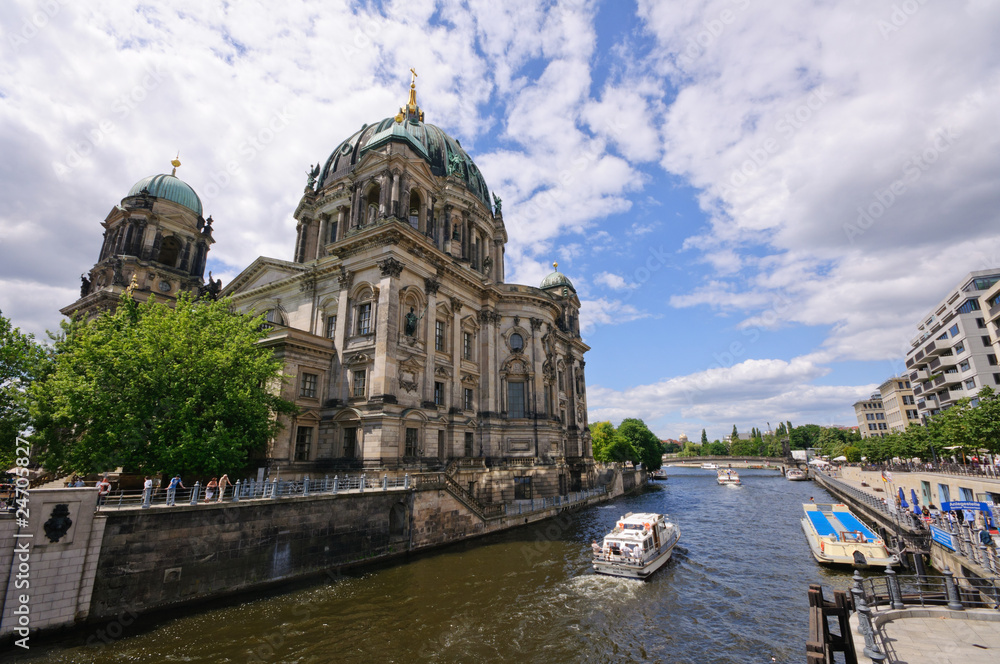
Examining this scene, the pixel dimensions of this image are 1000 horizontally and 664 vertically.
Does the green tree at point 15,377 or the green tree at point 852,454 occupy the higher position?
the green tree at point 15,377

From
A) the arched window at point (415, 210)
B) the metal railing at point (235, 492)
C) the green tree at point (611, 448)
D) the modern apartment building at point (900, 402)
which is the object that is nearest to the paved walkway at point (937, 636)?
the metal railing at point (235, 492)

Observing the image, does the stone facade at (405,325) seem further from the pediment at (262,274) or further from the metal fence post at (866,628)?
the metal fence post at (866,628)

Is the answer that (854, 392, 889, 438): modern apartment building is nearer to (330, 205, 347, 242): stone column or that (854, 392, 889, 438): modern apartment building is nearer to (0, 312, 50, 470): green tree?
(330, 205, 347, 242): stone column

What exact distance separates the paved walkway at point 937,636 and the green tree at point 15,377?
33956mm

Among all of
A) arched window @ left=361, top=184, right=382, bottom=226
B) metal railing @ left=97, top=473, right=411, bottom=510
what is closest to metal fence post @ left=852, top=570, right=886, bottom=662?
metal railing @ left=97, top=473, right=411, bottom=510

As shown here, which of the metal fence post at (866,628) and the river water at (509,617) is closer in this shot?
the metal fence post at (866,628)

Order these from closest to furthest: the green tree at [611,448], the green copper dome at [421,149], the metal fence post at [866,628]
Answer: the metal fence post at [866,628] → the green copper dome at [421,149] → the green tree at [611,448]

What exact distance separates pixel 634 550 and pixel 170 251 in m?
60.4

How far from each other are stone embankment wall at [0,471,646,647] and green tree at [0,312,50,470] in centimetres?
1168

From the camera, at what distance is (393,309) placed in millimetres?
33281

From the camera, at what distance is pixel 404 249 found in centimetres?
3509

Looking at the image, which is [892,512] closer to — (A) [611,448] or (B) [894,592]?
(B) [894,592]

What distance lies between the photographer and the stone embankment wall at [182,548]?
1448 centimetres

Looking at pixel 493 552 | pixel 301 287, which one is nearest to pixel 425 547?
pixel 493 552
